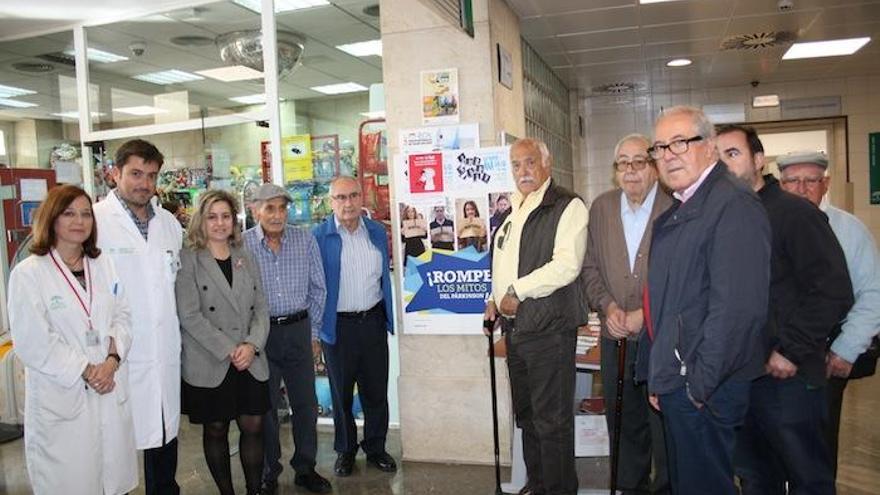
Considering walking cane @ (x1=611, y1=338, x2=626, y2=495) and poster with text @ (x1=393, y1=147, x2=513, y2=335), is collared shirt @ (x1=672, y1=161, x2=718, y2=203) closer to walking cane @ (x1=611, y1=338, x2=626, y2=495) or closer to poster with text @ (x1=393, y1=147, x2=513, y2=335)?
walking cane @ (x1=611, y1=338, x2=626, y2=495)

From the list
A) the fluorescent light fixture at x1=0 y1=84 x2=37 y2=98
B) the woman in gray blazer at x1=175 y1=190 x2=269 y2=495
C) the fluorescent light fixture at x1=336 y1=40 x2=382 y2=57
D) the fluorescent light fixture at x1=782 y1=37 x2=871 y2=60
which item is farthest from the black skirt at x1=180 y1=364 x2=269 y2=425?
the fluorescent light fixture at x1=782 y1=37 x2=871 y2=60

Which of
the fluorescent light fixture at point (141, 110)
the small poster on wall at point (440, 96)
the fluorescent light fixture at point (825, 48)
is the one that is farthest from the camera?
the fluorescent light fixture at point (825, 48)

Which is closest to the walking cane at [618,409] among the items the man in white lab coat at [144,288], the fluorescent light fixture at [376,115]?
the man in white lab coat at [144,288]

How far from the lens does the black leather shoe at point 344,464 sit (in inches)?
151

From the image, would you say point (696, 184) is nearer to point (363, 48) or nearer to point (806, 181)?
point (806, 181)

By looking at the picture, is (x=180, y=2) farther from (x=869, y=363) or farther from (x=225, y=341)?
(x=869, y=363)

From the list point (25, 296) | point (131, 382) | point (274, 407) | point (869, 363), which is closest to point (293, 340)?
point (274, 407)

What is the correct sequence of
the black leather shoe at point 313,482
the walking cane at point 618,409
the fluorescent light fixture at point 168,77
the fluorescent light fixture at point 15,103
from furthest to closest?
1. the fluorescent light fixture at point 15,103
2. the fluorescent light fixture at point 168,77
3. the black leather shoe at point 313,482
4. the walking cane at point 618,409

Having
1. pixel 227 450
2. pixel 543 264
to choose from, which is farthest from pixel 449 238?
pixel 227 450

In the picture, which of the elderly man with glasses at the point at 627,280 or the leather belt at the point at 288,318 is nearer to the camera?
the elderly man with glasses at the point at 627,280

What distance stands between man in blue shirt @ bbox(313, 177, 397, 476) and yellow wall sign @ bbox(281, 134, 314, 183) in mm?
940

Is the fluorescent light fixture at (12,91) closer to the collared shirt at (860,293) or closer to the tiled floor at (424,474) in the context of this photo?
the tiled floor at (424,474)

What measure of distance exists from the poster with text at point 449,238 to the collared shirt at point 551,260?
713 millimetres

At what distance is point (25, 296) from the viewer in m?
2.66
